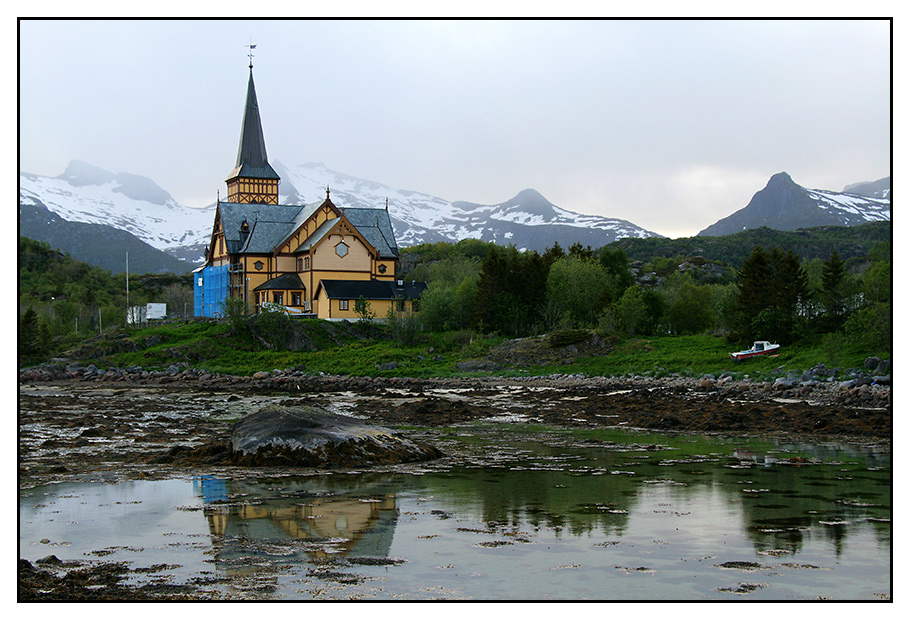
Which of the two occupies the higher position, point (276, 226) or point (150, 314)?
point (276, 226)

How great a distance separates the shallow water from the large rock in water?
959 millimetres

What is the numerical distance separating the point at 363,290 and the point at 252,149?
3802 cm

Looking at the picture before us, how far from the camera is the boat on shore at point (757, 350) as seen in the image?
44250mm

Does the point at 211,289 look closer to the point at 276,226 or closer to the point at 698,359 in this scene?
the point at 276,226

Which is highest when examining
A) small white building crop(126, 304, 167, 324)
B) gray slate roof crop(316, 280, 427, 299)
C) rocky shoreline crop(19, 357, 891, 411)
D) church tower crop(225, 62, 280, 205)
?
church tower crop(225, 62, 280, 205)

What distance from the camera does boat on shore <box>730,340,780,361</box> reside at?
44.2 meters

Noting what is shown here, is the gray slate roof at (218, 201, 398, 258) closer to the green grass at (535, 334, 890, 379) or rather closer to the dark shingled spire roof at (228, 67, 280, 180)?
the dark shingled spire roof at (228, 67, 280, 180)

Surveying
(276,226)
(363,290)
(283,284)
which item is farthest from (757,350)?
(276,226)

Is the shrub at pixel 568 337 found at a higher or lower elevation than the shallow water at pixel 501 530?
higher

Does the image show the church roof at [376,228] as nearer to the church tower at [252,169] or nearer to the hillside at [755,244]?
the church tower at [252,169]

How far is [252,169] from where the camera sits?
105 meters

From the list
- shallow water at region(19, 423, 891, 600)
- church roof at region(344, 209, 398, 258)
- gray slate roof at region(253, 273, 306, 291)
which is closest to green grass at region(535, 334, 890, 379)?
shallow water at region(19, 423, 891, 600)

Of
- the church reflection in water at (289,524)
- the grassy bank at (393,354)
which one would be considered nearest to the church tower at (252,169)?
the grassy bank at (393,354)

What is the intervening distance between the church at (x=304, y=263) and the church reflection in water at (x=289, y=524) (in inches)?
2280
